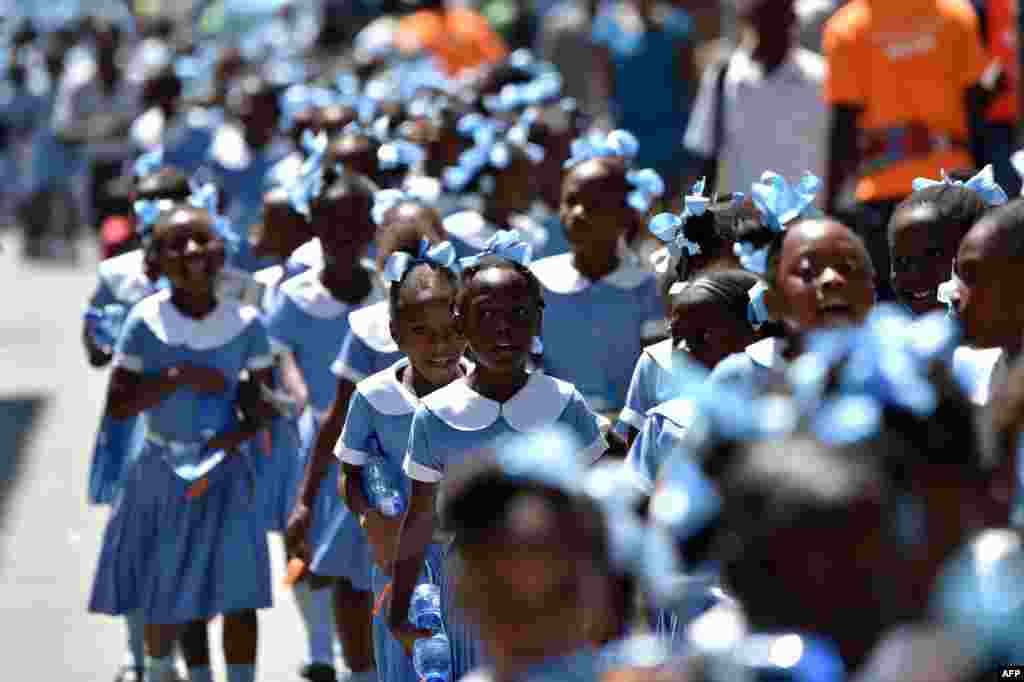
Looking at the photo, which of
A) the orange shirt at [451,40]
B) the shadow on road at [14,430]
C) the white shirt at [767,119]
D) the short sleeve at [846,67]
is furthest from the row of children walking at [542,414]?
the orange shirt at [451,40]

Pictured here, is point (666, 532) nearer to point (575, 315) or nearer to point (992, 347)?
point (992, 347)

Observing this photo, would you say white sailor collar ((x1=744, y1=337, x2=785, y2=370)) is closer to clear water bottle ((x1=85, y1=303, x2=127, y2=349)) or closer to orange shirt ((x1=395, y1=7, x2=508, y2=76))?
clear water bottle ((x1=85, y1=303, x2=127, y2=349))

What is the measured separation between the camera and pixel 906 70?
9.02 m

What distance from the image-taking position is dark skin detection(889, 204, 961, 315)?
5887mm

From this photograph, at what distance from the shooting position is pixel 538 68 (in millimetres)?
11695

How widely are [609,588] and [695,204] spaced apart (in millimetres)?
3109

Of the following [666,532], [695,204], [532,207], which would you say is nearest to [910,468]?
[666,532]

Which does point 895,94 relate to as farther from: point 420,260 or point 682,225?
point 420,260

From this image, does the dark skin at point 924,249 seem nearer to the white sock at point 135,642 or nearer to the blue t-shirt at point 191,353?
the blue t-shirt at point 191,353

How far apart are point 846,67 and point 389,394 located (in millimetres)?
3583

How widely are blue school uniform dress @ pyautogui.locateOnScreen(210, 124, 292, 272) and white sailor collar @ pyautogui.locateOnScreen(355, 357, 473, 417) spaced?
222 inches

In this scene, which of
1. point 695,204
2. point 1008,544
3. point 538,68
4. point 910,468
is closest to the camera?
point 910,468

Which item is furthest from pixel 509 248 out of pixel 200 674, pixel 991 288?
pixel 200 674

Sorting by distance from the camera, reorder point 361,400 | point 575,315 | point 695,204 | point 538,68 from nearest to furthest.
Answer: point 361,400 → point 695,204 → point 575,315 → point 538,68
